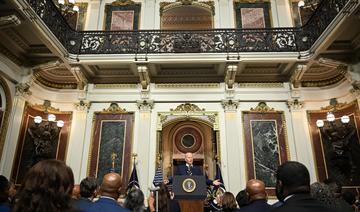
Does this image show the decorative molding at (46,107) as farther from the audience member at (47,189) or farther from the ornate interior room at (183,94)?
the audience member at (47,189)

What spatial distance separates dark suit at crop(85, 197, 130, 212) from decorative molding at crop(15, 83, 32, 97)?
726 cm

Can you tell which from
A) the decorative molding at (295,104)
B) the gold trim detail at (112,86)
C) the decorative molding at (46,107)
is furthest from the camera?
the gold trim detail at (112,86)

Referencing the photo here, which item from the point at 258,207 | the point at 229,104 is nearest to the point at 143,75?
the point at 229,104

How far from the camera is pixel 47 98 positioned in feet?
31.1

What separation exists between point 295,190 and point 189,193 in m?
2.45

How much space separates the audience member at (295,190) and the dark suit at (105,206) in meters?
1.22

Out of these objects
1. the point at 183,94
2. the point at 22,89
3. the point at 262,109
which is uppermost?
the point at 183,94

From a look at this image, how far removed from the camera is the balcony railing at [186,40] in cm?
881

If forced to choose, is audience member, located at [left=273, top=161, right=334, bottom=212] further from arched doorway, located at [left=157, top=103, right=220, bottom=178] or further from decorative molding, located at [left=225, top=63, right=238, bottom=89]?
arched doorway, located at [left=157, top=103, right=220, bottom=178]

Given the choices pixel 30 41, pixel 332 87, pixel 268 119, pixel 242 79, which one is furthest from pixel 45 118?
pixel 332 87

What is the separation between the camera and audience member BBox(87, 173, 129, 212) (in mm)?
2244

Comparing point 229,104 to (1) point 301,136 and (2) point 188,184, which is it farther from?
(2) point 188,184

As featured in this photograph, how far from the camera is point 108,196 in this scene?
2449 millimetres

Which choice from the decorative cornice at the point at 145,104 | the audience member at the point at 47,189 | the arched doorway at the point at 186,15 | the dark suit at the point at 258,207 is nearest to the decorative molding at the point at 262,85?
the decorative cornice at the point at 145,104
